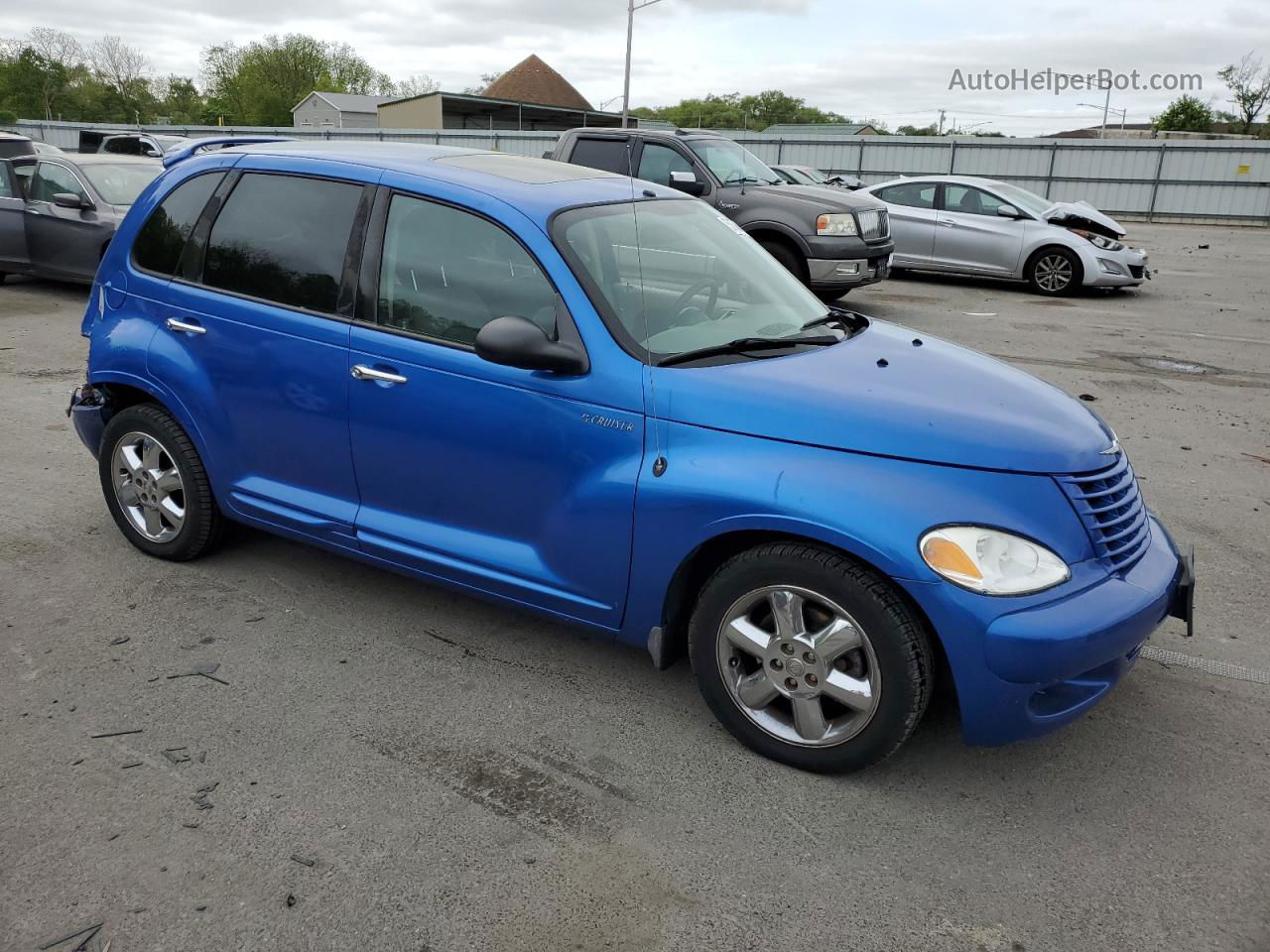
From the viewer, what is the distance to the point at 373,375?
12.2 ft

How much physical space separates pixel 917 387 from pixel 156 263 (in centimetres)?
331

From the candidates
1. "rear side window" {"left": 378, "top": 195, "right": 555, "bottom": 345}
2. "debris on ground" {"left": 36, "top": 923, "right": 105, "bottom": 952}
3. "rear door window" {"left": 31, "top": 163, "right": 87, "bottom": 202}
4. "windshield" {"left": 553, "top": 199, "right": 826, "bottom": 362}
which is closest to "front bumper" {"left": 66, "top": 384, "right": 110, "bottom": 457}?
"rear side window" {"left": 378, "top": 195, "right": 555, "bottom": 345}

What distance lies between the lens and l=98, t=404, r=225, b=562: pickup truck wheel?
4434 millimetres

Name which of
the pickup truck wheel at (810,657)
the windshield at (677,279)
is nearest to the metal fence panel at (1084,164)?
the windshield at (677,279)

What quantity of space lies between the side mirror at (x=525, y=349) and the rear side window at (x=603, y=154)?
353 inches

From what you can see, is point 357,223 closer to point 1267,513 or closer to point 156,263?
point 156,263

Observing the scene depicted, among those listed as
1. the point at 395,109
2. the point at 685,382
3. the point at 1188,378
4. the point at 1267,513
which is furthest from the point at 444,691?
the point at 395,109

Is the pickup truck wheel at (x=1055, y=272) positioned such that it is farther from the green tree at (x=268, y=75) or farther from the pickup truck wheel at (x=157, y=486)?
the green tree at (x=268, y=75)

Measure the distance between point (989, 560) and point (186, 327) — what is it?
3.34 m

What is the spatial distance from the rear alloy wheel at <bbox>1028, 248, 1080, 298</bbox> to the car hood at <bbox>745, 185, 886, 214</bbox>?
11.2 ft

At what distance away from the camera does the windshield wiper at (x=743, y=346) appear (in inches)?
133

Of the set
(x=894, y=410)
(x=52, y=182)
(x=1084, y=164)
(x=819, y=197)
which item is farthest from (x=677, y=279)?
(x=1084, y=164)

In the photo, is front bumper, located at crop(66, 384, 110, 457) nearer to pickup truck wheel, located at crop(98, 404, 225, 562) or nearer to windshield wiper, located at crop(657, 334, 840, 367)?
pickup truck wheel, located at crop(98, 404, 225, 562)

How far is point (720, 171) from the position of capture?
11969 mm
